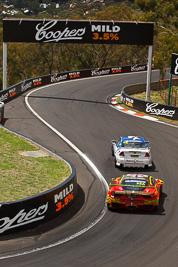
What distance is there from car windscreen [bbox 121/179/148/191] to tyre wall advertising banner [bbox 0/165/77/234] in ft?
6.77

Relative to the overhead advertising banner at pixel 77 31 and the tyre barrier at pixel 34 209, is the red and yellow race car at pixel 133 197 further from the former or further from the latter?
the overhead advertising banner at pixel 77 31

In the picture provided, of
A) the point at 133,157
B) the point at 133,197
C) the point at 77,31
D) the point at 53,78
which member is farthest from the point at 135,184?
the point at 53,78

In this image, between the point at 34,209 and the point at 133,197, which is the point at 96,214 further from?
the point at 34,209

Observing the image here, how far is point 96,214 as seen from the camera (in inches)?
645

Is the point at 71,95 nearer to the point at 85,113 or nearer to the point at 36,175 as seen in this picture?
the point at 85,113

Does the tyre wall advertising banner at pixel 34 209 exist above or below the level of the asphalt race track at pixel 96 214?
above

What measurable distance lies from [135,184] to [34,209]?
4.09 meters

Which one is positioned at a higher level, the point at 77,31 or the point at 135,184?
the point at 77,31

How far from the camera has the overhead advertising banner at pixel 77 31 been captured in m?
40.1

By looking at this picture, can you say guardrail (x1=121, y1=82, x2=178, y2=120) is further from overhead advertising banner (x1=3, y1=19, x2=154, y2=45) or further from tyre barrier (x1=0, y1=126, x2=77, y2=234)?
tyre barrier (x1=0, y1=126, x2=77, y2=234)

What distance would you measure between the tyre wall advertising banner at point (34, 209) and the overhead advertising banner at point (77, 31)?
2573cm

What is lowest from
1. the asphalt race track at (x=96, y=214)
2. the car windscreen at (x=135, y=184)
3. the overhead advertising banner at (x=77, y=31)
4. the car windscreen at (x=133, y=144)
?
the asphalt race track at (x=96, y=214)

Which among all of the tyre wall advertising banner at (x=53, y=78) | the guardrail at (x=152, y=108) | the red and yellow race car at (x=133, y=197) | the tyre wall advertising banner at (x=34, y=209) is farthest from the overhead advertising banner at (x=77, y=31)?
the tyre wall advertising banner at (x=34, y=209)

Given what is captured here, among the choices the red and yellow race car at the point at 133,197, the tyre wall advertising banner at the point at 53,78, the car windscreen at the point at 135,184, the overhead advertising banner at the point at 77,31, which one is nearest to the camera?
the red and yellow race car at the point at 133,197
